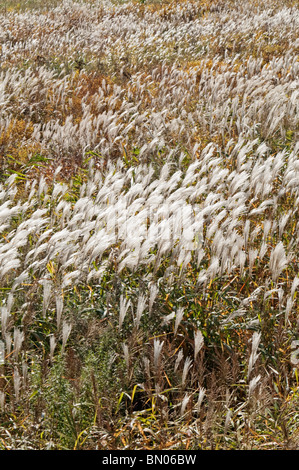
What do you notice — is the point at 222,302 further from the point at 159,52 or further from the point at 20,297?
the point at 159,52

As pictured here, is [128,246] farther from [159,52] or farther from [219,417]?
[159,52]

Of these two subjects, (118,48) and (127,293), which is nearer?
(127,293)

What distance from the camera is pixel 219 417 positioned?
2.14 metres

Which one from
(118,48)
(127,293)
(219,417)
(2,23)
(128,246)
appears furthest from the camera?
(2,23)

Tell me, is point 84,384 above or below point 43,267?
below

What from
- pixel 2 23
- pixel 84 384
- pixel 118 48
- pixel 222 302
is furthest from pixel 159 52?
pixel 84 384

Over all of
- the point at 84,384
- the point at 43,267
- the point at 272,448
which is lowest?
the point at 272,448

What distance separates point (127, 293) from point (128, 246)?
35 cm
